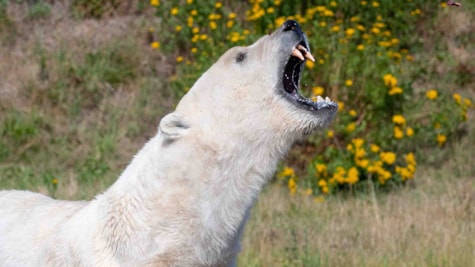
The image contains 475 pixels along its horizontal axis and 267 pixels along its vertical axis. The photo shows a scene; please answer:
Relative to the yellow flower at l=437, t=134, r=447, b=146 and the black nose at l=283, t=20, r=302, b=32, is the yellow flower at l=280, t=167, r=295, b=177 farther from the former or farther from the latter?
the black nose at l=283, t=20, r=302, b=32

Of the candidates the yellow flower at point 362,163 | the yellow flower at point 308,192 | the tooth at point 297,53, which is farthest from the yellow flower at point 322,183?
the tooth at point 297,53

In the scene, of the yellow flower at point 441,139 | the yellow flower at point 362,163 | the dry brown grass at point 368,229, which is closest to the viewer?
the dry brown grass at point 368,229

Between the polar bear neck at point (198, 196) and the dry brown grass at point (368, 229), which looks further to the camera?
the dry brown grass at point (368, 229)

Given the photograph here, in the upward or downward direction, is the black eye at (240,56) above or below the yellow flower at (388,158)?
above

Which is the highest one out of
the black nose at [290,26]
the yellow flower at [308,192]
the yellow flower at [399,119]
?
the black nose at [290,26]

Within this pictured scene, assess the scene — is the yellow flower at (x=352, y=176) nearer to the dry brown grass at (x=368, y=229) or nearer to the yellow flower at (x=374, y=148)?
the dry brown grass at (x=368, y=229)

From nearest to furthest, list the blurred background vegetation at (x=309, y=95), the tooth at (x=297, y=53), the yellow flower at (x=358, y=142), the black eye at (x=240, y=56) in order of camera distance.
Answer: the black eye at (x=240, y=56)
the tooth at (x=297, y=53)
the blurred background vegetation at (x=309, y=95)
the yellow flower at (x=358, y=142)

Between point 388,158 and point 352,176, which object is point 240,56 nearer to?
point 352,176

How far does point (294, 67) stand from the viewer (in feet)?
13.8

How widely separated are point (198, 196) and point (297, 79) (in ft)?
2.45

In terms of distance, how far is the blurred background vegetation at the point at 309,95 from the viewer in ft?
22.2

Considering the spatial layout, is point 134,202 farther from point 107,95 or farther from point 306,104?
point 107,95

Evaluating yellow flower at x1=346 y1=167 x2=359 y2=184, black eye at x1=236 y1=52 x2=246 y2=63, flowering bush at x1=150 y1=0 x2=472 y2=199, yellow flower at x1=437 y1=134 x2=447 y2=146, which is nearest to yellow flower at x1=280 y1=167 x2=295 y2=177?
flowering bush at x1=150 y1=0 x2=472 y2=199

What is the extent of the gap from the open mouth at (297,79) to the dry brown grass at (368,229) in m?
1.99
